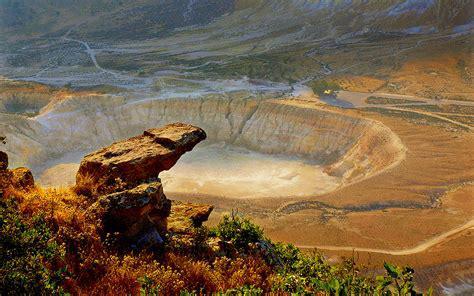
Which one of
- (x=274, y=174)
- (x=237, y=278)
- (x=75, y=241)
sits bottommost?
(x=274, y=174)

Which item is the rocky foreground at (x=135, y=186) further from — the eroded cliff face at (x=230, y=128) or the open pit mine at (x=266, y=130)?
the eroded cliff face at (x=230, y=128)

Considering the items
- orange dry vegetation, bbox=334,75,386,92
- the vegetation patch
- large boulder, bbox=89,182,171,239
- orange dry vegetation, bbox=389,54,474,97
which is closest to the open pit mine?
large boulder, bbox=89,182,171,239

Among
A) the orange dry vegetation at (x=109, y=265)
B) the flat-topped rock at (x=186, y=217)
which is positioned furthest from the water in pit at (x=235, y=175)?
the orange dry vegetation at (x=109, y=265)

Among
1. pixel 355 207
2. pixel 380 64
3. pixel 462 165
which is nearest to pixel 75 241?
pixel 355 207

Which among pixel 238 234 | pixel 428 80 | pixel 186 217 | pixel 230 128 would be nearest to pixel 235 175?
pixel 230 128

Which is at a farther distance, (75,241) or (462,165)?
(462,165)

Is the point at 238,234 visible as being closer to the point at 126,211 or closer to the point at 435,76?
the point at 126,211

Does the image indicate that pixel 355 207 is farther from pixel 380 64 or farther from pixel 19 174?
pixel 380 64
